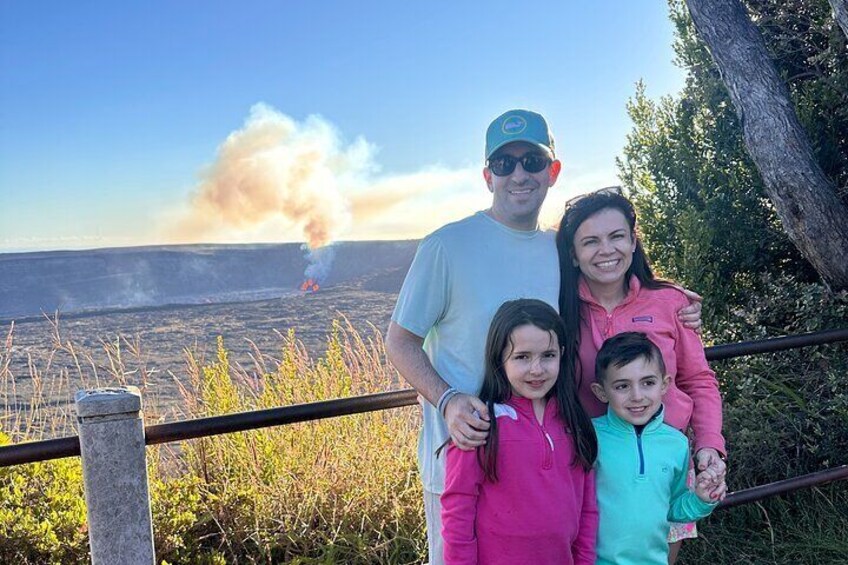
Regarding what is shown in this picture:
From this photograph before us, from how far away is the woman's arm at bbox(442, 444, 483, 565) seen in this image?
70.9 inches

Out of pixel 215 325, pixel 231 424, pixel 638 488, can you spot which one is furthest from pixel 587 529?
pixel 215 325

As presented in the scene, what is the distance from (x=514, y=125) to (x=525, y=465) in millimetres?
973

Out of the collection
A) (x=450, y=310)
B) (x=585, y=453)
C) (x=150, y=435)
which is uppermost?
(x=450, y=310)

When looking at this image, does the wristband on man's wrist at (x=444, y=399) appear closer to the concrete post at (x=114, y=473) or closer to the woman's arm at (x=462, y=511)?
the woman's arm at (x=462, y=511)

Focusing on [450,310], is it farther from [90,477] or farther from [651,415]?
[90,477]

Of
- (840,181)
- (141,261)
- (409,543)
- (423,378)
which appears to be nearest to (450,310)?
(423,378)

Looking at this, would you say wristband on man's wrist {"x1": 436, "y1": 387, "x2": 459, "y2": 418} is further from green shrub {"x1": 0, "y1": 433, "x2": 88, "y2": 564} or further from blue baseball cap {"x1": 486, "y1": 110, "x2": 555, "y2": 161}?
green shrub {"x1": 0, "y1": 433, "x2": 88, "y2": 564}

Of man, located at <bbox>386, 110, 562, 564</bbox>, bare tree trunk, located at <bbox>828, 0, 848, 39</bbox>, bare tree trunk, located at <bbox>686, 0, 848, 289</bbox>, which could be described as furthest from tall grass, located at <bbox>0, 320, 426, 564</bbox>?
bare tree trunk, located at <bbox>828, 0, 848, 39</bbox>

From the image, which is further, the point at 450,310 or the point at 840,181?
the point at 840,181

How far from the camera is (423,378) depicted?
1934 millimetres

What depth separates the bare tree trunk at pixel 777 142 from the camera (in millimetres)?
3781

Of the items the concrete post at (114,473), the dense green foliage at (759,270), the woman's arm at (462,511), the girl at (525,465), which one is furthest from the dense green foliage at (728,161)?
the concrete post at (114,473)

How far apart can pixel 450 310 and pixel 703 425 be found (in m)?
0.89

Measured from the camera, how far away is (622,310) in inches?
85.7
